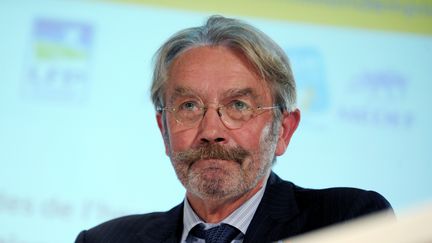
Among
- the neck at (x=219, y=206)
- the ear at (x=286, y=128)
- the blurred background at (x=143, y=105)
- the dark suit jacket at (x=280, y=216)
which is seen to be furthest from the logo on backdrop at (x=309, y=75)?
the neck at (x=219, y=206)

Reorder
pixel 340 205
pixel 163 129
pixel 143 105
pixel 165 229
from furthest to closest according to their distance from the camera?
pixel 143 105 → pixel 163 129 → pixel 165 229 → pixel 340 205

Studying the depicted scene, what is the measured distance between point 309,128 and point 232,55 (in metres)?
1.54

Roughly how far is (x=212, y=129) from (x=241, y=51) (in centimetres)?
26

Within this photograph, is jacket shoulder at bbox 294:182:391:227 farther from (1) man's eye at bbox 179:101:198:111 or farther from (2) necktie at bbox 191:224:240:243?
(1) man's eye at bbox 179:101:198:111

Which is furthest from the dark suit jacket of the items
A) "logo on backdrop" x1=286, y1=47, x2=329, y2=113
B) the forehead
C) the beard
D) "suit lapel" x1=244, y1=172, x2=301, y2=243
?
"logo on backdrop" x1=286, y1=47, x2=329, y2=113

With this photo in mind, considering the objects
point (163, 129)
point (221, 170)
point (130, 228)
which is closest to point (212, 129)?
point (221, 170)

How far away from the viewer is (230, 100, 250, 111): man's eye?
1.94 meters

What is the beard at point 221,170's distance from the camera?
1.87 meters

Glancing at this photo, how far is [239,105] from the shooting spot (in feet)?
6.41

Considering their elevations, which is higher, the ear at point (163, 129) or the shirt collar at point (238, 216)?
the ear at point (163, 129)

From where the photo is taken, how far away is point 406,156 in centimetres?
336

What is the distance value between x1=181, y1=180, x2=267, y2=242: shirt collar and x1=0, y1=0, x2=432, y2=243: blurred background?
1310mm

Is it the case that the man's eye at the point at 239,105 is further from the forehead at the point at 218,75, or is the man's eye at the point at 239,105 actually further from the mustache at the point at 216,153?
the mustache at the point at 216,153

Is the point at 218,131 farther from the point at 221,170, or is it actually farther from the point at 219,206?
the point at 219,206
